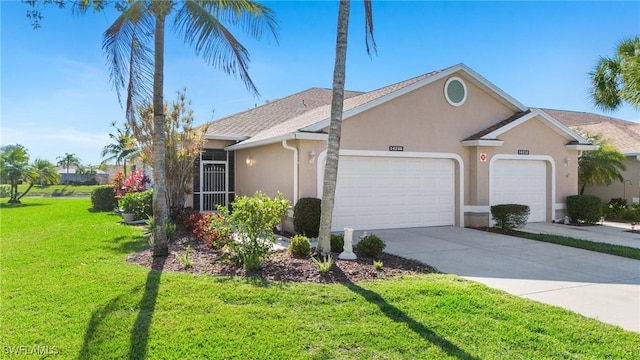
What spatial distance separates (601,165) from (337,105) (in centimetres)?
1499

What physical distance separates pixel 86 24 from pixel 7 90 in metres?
2.93

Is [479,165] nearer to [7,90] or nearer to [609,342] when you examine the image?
[609,342]

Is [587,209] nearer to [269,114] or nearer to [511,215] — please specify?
[511,215]

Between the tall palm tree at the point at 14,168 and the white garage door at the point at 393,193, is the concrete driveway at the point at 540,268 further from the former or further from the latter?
the tall palm tree at the point at 14,168

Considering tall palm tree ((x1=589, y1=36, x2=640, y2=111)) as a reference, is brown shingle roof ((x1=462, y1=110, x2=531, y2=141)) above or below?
below

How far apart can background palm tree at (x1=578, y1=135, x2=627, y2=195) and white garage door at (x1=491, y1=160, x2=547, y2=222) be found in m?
3.57

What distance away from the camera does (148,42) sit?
8.87m

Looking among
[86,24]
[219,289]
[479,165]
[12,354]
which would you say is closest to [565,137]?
[479,165]

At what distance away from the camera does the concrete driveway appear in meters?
5.90

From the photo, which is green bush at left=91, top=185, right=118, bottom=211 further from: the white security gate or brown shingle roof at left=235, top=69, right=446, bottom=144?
brown shingle roof at left=235, top=69, right=446, bottom=144

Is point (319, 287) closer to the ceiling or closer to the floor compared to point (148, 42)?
closer to the floor

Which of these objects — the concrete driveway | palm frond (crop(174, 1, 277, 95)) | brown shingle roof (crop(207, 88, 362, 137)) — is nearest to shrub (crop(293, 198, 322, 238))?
the concrete driveway

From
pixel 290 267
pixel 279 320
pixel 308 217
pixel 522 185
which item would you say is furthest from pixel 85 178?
pixel 279 320

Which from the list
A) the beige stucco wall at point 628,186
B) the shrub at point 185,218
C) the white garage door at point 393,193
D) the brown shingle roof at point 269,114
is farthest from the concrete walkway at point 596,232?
the brown shingle roof at point 269,114
